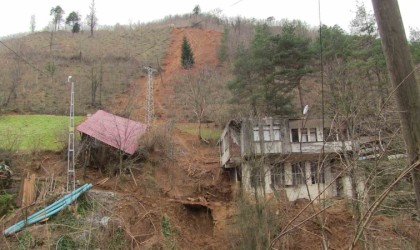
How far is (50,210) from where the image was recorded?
721 inches

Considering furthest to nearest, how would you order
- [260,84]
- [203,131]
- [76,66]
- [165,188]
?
[76,66] < [203,131] < [260,84] < [165,188]

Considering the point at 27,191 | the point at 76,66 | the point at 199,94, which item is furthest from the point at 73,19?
the point at 27,191

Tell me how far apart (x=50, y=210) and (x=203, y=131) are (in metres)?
20.3

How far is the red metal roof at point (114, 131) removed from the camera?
24.7 meters

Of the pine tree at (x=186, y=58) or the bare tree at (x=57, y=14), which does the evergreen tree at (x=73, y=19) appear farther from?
the pine tree at (x=186, y=58)

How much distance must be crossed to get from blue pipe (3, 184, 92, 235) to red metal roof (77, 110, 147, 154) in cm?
518

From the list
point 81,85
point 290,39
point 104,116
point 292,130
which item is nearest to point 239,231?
point 292,130

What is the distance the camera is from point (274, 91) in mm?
34562

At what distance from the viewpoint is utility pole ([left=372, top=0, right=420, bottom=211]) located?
156 inches

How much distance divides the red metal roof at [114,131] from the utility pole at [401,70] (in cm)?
2150

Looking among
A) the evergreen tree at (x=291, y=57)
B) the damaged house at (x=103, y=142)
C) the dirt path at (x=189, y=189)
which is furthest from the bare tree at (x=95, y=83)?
the evergreen tree at (x=291, y=57)

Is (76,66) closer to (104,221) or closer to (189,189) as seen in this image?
(189,189)

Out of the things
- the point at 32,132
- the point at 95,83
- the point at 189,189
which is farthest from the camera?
the point at 95,83

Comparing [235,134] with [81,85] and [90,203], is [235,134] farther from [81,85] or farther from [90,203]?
[81,85]
